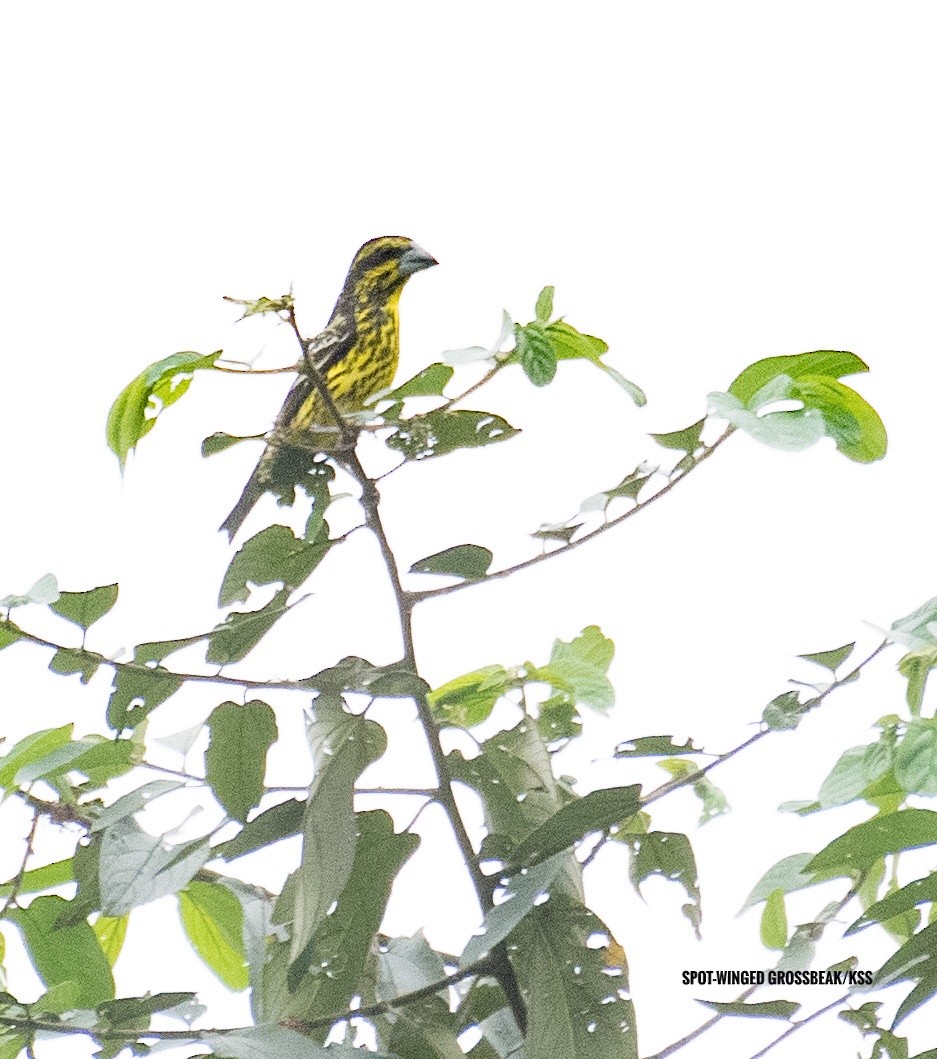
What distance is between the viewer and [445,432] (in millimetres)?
818

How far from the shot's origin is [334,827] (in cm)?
77

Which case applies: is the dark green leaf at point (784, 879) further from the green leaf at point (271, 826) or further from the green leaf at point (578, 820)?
the green leaf at point (271, 826)

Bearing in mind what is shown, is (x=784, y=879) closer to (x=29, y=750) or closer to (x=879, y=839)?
(x=879, y=839)

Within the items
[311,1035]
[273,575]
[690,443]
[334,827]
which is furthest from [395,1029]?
[690,443]

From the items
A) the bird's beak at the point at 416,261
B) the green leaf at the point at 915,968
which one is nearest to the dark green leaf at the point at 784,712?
the green leaf at the point at 915,968

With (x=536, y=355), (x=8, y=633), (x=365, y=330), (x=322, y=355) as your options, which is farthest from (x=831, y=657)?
(x=365, y=330)

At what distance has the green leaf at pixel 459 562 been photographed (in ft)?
2.67

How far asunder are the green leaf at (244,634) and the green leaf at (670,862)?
11.4 inches

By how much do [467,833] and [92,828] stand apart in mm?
238

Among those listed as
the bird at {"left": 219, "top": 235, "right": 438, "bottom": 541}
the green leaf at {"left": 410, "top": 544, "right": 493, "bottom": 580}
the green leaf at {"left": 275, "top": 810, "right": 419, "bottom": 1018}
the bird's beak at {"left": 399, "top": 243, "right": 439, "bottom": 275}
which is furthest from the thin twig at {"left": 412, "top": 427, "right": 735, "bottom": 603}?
the bird's beak at {"left": 399, "top": 243, "right": 439, "bottom": 275}

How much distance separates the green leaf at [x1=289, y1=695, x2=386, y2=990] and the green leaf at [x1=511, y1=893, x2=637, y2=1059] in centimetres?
13

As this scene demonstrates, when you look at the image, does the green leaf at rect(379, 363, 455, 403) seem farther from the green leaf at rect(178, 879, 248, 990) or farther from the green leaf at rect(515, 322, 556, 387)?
the green leaf at rect(178, 879, 248, 990)

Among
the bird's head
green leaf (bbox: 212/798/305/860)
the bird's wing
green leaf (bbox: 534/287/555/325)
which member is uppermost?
the bird's head

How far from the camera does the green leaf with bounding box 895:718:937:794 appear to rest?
2.49 feet
